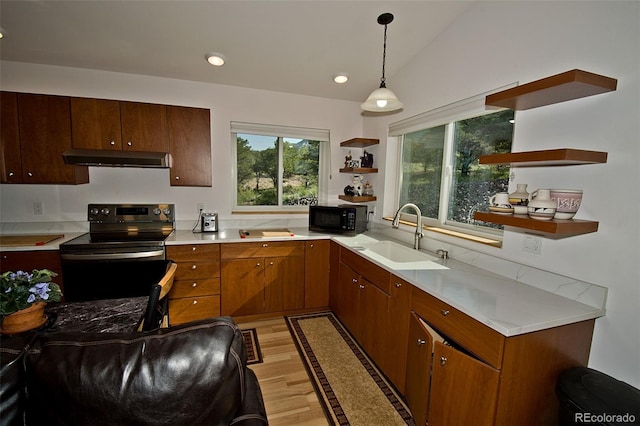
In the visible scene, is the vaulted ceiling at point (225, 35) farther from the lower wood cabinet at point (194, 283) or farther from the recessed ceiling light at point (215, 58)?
the lower wood cabinet at point (194, 283)

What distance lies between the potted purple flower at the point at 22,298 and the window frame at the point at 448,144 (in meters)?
2.32

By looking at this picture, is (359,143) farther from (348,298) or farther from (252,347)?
(252,347)

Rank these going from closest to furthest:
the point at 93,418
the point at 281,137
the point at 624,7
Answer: the point at 93,418
the point at 624,7
the point at 281,137

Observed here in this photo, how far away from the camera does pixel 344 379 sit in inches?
80.7

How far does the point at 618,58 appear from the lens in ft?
4.27

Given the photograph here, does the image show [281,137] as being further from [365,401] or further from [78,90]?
[365,401]

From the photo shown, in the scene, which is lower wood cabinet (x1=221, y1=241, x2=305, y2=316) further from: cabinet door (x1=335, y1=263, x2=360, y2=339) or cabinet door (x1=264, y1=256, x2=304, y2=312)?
cabinet door (x1=335, y1=263, x2=360, y2=339)

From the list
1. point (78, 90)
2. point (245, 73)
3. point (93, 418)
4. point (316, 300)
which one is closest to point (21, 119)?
point (78, 90)

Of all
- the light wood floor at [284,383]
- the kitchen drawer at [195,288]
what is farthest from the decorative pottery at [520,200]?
the kitchen drawer at [195,288]

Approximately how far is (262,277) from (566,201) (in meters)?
2.37

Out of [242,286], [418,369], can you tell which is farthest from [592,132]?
[242,286]

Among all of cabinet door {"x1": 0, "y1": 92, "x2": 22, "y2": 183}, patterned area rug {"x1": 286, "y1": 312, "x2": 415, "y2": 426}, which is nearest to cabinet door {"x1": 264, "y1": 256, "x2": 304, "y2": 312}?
patterned area rug {"x1": 286, "y1": 312, "x2": 415, "y2": 426}

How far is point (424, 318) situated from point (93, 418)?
57.5 inches

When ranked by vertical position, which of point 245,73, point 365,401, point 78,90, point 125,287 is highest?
point 245,73
